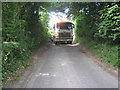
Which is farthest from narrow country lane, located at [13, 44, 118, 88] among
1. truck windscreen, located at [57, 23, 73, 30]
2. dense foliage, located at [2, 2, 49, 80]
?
truck windscreen, located at [57, 23, 73, 30]

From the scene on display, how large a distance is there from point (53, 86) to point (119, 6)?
18.7 ft

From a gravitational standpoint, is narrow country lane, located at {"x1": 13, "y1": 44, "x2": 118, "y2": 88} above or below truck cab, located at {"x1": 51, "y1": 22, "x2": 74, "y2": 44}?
below

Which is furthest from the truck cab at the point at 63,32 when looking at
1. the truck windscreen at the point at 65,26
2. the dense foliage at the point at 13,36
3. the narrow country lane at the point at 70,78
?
the narrow country lane at the point at 70,78

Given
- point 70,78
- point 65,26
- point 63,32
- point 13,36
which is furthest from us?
point 65,26

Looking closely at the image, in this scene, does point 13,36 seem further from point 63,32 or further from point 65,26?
point 65,26

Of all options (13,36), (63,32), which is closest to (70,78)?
(13,36)

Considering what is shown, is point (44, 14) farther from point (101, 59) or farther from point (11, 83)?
point (11, 83)

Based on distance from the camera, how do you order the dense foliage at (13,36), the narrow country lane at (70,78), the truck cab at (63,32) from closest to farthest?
1. the narrow country lane at (70,78)
2. the dense foliage at (13,36)
3. the truck cab at (63,32)

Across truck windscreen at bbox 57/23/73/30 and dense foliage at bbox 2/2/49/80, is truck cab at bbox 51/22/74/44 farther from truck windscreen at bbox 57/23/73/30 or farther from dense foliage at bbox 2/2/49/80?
dense foliage at bbox 2/2/49/80

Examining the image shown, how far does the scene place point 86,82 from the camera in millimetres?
6023

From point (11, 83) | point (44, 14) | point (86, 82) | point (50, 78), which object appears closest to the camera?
point (11, 83)

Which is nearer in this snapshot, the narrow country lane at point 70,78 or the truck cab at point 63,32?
the narrow country lane at point 70,78

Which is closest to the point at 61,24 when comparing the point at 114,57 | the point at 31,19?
the point at 31,19

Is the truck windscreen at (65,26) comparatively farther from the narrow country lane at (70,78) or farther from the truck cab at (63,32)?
the narrow country lane at (70,78)
